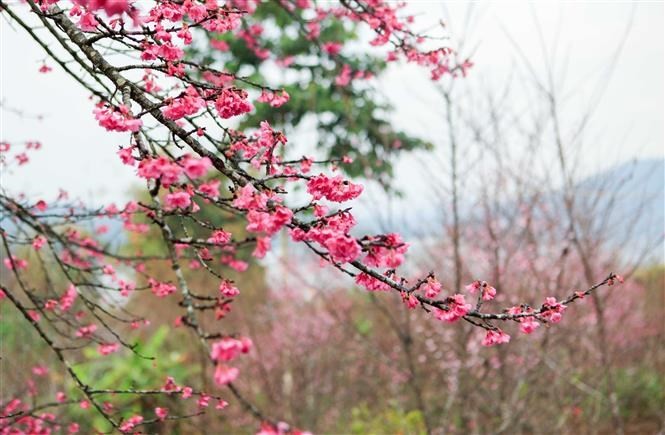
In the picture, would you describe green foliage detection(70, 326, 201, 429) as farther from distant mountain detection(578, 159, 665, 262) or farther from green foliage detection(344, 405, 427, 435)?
distant mountain detection(578, 159, 665, 262)

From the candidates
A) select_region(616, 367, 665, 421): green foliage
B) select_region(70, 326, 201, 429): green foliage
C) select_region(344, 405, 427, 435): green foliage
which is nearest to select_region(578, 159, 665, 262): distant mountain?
select_region(344, 405, 427, 435): green foliage

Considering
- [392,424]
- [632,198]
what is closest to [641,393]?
[392,424]

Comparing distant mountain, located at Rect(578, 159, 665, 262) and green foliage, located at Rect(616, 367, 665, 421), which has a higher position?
green foliage, located at Rect(616, 367, 665, 421)

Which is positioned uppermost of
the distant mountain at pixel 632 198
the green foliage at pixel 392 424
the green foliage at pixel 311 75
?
the green foliage at pixel 311 75

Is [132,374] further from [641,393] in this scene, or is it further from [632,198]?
[641,393]

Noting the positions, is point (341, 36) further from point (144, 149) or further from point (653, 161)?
point (144, 149)

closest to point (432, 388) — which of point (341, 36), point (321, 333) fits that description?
point (321, 333)

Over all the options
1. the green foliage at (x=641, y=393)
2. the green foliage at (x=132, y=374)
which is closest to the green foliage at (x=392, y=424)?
the green foliage at (x=132, y=374)

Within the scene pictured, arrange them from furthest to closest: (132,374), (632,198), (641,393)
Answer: (641,393)
(132,374)
(632,198)

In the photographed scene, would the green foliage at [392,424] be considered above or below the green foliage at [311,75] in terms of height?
below

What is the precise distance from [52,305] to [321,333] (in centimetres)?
761

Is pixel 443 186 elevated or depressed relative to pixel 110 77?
elevated

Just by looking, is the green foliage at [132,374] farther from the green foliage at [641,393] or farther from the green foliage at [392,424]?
the green foliage at [641,393]

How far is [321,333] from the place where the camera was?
34.5 feet
